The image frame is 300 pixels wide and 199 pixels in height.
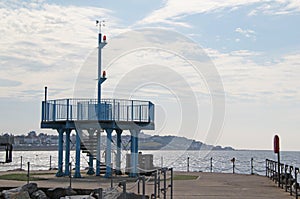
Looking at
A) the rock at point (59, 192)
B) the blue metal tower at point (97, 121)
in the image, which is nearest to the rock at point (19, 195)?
the rock at point (59, 192)

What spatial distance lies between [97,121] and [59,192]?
782 centimetres

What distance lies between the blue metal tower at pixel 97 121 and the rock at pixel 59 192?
7.38 meters

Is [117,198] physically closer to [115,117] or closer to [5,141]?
[115,117]

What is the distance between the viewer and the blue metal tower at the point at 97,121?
29781 millimetres

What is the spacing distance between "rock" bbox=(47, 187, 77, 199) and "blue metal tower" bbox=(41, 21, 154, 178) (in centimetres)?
738

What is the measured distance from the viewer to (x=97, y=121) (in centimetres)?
2962

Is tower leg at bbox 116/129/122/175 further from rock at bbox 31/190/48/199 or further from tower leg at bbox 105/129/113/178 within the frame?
rock at bbox 31/190/48/199

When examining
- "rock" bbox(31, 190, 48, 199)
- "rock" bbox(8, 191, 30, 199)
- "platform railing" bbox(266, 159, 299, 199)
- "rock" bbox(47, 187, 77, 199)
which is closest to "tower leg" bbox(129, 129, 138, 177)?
"platform railing" bbox(266, 159, 299, 199)

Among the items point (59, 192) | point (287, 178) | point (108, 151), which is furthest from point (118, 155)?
point (287, 178)

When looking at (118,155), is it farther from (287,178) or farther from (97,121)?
(287,178)

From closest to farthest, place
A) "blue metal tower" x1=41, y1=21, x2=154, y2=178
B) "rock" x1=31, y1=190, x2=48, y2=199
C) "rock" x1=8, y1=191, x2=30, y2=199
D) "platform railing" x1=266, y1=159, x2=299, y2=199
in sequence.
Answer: "rock" x1=8, y1=191, x2=30, y2=199 < "rock" x1=31, y1=190, x2=48, y2=199 < "platform railing" x1=266, y1=159, x2=299, y2=199 < "blue metal tower" x1=41, y1=21, x2=154, y2=178

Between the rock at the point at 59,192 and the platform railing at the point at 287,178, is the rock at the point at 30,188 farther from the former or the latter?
the platform railing at the point at 287,178

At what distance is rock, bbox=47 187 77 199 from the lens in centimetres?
2198

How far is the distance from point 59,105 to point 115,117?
338 cm
